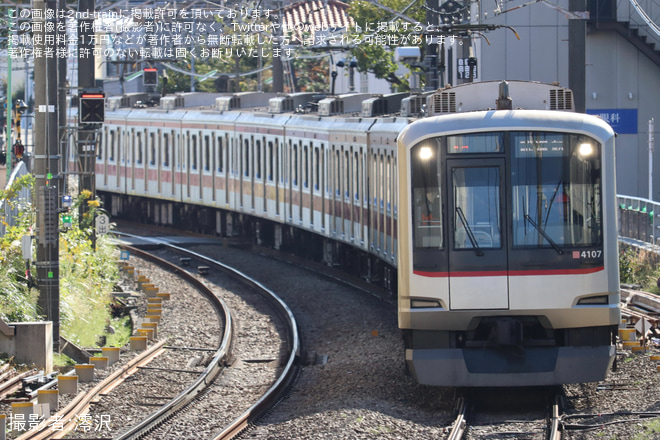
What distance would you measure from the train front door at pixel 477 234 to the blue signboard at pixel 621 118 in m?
16.2

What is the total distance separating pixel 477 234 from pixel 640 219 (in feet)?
29.3

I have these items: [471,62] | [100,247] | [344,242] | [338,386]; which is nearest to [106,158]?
[100,247]

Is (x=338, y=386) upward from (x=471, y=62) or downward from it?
downward

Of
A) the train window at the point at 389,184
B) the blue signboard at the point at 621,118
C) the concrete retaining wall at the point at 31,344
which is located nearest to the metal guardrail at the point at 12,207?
the concrete retaining wall at the point at 31,344

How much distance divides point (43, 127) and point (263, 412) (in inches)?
224

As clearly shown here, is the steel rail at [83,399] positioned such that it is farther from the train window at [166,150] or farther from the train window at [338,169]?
the train window at [166,150]

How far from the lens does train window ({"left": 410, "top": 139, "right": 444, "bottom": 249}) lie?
10.2 metres

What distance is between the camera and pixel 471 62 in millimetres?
16578

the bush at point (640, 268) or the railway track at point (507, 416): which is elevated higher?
the bush at point (640, 268)

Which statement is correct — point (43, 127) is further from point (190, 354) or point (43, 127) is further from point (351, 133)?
point (351, 133)

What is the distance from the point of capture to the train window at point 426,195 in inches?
401

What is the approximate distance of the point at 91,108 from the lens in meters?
18.8

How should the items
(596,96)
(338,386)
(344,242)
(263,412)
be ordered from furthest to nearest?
(596,96) < (344,242) < (338,386) < (263,412)

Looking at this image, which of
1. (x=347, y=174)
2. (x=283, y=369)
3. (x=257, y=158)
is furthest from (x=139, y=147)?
(x=283, y=369)
